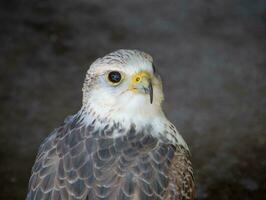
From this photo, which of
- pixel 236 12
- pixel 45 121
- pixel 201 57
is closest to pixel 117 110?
pixel 45 121


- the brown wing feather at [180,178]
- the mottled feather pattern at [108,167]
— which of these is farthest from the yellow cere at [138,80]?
the brown wing feather at [180,178]

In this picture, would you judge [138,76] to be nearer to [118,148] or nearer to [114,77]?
[114,77]

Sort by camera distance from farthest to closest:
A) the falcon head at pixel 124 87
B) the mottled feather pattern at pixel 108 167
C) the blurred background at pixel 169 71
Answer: the blurred background at pixel 169 71
the falcon head at pixel 124 87
the mottled feather pattern at pixel 108 167

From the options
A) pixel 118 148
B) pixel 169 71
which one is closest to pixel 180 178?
pixel 118 148

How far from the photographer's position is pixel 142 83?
14.6ft

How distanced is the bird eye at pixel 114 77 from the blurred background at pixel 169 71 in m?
2.78

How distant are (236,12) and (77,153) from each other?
20.2 feet

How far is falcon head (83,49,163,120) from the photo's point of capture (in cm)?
446

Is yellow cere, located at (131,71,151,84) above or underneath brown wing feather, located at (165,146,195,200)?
above

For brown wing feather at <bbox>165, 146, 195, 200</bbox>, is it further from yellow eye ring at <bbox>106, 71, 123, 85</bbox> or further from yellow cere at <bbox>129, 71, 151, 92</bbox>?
yellow eye ring at <bbox>106, 71, 123, 85</bbox>

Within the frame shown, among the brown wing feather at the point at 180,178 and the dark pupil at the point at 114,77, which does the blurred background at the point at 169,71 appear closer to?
the brown wing feather at the point at 180,178

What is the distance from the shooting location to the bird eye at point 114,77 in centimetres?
448

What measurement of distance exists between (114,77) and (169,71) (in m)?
4.30

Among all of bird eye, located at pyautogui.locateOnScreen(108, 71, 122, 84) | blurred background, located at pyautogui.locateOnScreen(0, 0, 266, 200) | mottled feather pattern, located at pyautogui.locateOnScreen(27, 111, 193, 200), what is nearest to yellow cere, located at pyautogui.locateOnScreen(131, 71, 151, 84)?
bird eye, located at pyautogui.locateOnScreen(108, 71, 122, 84)
